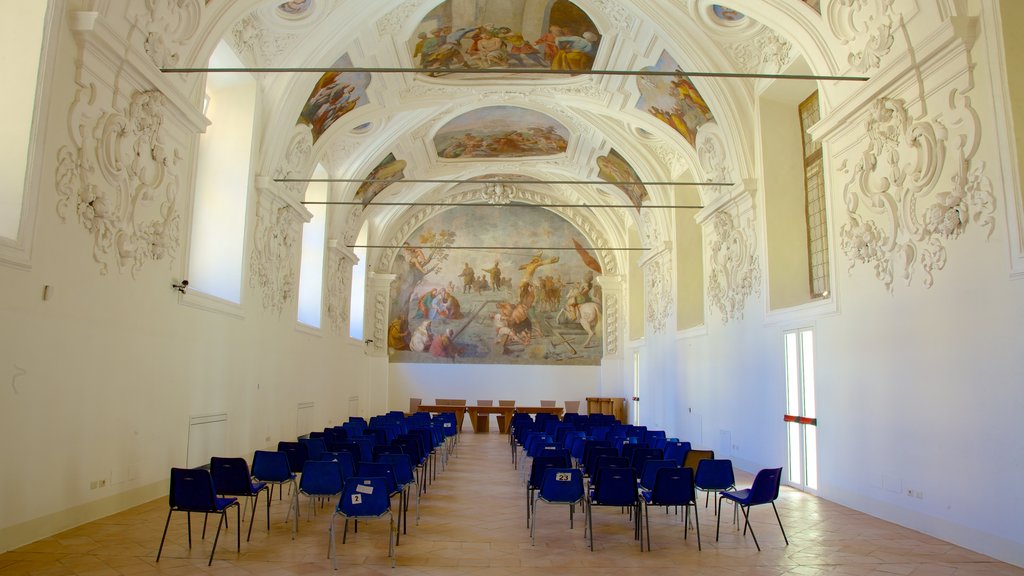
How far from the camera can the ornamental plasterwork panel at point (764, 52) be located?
43.3ft

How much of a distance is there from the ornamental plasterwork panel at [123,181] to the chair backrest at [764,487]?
8.80m

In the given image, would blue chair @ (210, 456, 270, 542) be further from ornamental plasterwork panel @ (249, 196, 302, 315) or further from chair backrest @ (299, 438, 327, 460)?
ornamental plasterwork panel @ (249, 196, 302, 315)

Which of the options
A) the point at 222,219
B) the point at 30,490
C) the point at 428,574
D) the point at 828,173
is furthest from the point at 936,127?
the point at 222,219

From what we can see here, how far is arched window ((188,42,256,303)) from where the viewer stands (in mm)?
13570

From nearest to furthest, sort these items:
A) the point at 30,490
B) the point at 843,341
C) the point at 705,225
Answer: the point at 30,490 → the point at 843,341 → the point at 705,225

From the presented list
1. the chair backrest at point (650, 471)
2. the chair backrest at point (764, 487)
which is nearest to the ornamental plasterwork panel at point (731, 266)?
the chair backrest at point (650, 471)

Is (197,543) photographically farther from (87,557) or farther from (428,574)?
(428,574)

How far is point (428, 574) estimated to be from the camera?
6570mm

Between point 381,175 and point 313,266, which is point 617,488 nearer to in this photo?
point 313,266

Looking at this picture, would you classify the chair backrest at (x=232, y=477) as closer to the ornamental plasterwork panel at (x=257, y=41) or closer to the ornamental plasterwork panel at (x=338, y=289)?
the ornamental plasterwork panel at (x=257, y=41)

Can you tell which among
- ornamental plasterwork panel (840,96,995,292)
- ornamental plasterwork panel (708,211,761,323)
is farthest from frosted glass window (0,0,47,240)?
ornamental plasterwork panel (708,211,761,323)

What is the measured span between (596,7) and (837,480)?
11.1m

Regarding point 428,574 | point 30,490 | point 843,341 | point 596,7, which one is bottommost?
point 428,574

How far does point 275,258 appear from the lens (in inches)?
621
